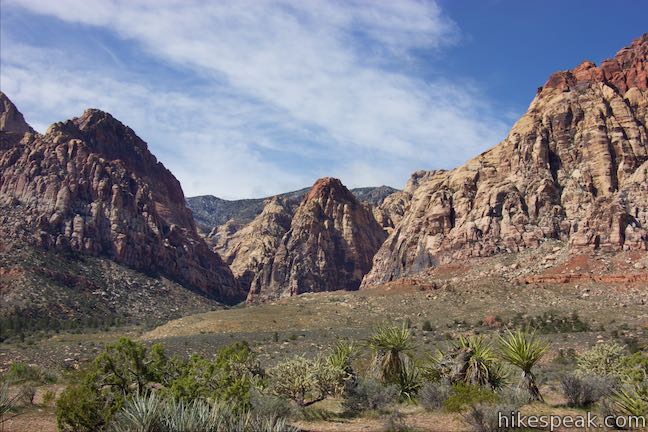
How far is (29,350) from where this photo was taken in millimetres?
47281

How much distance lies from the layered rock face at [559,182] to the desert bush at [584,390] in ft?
170

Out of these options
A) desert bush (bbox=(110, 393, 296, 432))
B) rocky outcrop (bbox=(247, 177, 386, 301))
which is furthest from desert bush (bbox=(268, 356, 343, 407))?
rocky outcrop (bbox=(247, 177, 386, 301))

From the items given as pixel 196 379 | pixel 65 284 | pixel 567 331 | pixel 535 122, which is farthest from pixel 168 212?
pixel 196 379

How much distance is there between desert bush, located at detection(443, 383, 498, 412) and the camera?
16.4m

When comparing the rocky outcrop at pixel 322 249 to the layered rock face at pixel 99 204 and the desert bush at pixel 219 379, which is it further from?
the desert bush at pixel 219 379

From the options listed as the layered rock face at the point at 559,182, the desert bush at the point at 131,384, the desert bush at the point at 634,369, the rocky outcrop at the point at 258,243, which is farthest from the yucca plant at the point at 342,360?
the rocky outcrop at the point at 258,243

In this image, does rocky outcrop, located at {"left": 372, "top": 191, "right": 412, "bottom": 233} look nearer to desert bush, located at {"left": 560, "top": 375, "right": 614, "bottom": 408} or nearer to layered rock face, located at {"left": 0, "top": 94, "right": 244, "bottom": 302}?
layered rock face, located at {"left": 0, "top": 94, "right": 244, "bottom": 302}

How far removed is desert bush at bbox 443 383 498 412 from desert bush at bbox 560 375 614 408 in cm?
302

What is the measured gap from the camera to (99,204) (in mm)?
114625

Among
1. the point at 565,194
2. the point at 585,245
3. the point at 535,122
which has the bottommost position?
the point at 585,245

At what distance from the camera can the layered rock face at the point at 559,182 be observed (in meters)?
71.1

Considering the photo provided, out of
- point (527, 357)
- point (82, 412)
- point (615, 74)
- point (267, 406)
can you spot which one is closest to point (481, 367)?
point (527, 357)

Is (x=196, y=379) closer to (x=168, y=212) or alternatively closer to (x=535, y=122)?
(x=535, y=122)

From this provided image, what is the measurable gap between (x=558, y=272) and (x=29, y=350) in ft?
180
